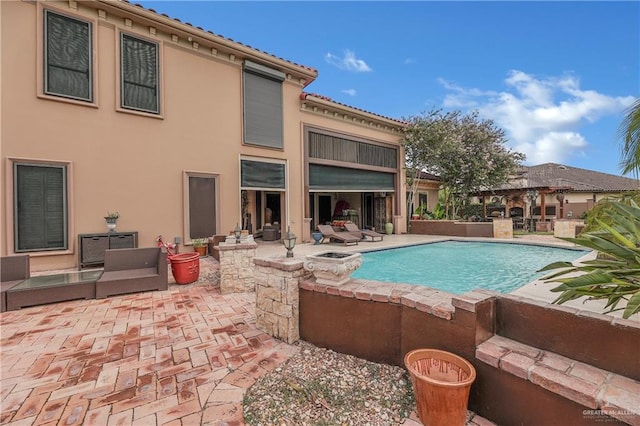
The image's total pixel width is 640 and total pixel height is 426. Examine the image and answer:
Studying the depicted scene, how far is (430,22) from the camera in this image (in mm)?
10312

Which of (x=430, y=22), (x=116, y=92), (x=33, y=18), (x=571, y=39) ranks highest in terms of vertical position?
(x=430, y=22)

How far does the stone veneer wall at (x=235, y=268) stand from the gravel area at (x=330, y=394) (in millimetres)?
2732

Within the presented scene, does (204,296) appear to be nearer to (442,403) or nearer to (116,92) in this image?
(442,403)

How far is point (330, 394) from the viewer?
7.94 feet

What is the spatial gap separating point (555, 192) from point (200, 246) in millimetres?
21671

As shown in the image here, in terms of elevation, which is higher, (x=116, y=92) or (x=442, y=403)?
(x=116, y=92)

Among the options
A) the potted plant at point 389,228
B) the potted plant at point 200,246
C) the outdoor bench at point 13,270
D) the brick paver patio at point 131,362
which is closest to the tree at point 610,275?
the brick paver patio at point 131,362

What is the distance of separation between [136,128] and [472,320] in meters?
9.38

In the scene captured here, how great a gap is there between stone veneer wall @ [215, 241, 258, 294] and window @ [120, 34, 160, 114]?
571cm

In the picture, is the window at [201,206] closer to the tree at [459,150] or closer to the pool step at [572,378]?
the pool step at [572,378]

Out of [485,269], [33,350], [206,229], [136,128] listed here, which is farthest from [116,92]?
[485,269]

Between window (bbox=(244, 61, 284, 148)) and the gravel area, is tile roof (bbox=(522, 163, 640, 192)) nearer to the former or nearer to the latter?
window (bbox=(244, 61, 284, 148))

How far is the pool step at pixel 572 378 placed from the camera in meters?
1.59

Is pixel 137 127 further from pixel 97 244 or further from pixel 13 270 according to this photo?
pixel 13 270
